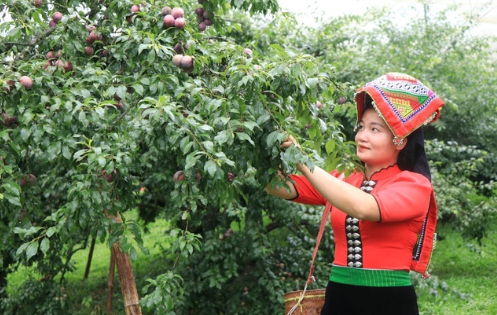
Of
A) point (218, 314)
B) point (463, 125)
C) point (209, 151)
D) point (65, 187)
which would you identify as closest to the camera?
point (209, 151)

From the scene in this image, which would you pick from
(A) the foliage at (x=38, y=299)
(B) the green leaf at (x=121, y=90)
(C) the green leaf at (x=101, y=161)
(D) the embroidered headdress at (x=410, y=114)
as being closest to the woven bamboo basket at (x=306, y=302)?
(D) the embroidered headdress at (x=410, y=114)

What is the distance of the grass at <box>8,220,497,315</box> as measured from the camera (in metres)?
5.66

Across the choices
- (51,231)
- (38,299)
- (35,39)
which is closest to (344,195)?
(51,231)

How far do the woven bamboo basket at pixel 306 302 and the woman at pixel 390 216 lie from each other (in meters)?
0.07

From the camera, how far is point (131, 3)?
2684 millimetres

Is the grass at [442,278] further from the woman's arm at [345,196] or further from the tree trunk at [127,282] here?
the woman's arm at [345,196]

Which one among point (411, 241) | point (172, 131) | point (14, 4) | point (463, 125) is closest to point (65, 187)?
point (14, 4)

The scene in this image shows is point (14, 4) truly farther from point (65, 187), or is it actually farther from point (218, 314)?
point (218, 314)

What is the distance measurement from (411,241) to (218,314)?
9.51 feet

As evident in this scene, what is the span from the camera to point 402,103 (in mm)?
2270

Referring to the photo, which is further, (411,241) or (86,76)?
(86,76)

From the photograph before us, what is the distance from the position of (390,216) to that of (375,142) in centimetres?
29

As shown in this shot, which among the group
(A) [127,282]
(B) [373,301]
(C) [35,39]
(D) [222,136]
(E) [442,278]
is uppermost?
(D) [222,136]

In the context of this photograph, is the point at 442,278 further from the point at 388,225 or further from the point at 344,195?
the point at 344,195
